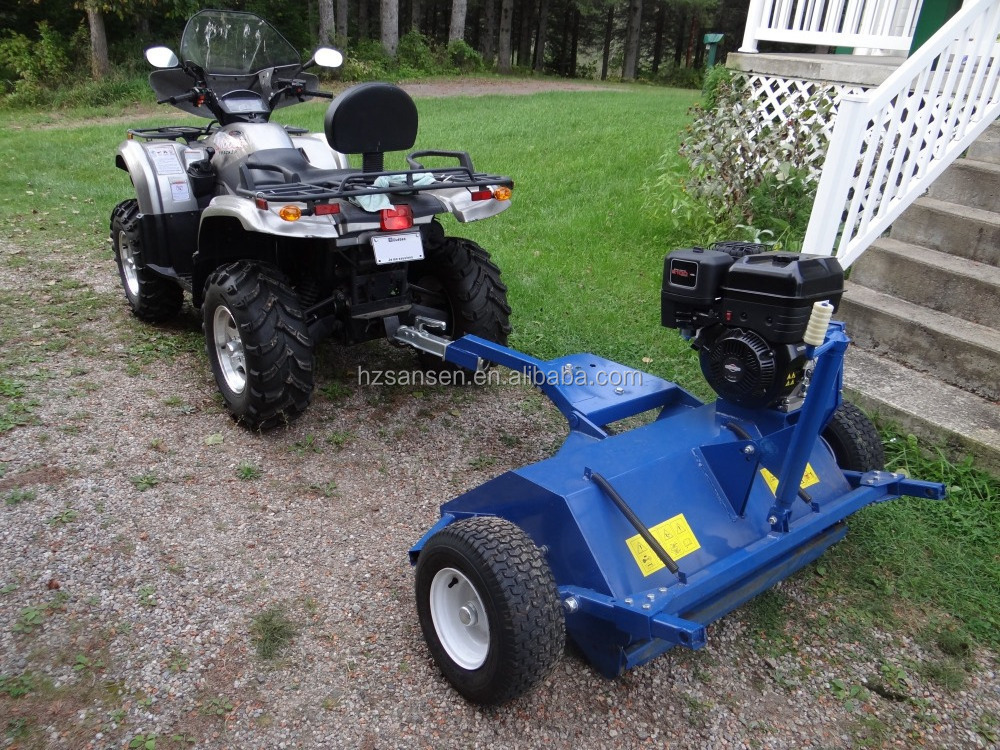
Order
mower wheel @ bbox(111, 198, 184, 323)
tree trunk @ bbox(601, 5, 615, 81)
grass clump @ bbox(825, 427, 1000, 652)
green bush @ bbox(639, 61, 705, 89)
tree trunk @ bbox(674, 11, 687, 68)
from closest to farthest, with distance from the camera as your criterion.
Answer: grass clump @ bbox(825, 427, 1000, 652) < mower wheel @ bbox(111, 198, 184, 323) < green bush @ bbox(639, 61, 705, 89) < tree trunk @ bbox(674, 11, 687, 68) < tree trunk @ bbox(601, 5, 615, 81)

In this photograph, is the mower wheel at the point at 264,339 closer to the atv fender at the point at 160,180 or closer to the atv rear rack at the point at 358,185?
the atv rear rack at the point at 358,185

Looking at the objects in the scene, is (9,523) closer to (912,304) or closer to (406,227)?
(406,227)

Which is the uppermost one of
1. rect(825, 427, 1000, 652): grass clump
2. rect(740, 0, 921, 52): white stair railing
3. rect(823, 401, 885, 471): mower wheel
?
rect(740, 0, 921, 52): white stair railing

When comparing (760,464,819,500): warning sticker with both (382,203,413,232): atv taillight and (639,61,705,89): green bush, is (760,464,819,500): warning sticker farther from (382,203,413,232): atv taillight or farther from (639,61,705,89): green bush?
(639,61,705,89): green bush

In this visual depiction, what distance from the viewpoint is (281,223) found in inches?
141

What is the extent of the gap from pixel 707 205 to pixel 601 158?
3.60 m

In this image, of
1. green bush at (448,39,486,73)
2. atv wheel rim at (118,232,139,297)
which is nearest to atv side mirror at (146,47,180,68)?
atv wheel rim at (118,232,139,297)

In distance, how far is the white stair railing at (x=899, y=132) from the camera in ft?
15.2

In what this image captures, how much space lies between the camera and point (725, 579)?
249 cm

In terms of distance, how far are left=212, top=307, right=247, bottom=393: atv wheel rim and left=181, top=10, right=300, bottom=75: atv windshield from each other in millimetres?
1854

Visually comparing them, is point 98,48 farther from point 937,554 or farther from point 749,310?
point 937,554

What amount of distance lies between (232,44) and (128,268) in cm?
171

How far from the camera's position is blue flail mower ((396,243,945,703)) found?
238 centimetres

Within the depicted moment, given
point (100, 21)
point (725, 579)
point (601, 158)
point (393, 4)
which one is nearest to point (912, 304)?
point (725, 579)
